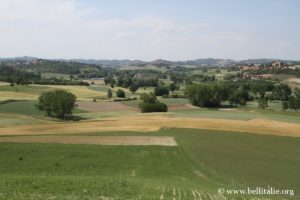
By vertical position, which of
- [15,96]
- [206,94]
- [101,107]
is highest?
[206,94]

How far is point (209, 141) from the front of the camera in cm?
5578

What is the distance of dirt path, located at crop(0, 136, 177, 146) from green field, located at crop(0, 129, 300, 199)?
8.35ft

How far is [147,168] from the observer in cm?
4022

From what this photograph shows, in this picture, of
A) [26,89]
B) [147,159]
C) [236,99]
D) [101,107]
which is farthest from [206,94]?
[147,159]

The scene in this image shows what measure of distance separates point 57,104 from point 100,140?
45.8 meters

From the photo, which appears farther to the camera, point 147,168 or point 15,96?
point 15,96

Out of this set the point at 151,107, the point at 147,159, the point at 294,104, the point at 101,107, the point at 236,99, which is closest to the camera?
the point at 147,159

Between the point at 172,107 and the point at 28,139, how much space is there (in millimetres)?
70108

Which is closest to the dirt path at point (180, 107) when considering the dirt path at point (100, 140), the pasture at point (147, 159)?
the pasture at point (147, 159)

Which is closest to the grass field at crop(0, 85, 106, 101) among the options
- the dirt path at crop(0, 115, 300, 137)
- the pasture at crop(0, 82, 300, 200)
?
the pasture at crop(0, 82, 300, 200)

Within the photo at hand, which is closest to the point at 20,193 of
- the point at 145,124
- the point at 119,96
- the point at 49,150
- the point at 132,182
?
the point at 132,182

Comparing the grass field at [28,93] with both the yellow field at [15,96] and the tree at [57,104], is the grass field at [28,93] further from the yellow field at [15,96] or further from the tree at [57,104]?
the tree at [57,104]

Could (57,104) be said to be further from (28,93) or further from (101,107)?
(28,93)

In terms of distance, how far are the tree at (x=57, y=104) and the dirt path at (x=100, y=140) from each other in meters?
41.7
